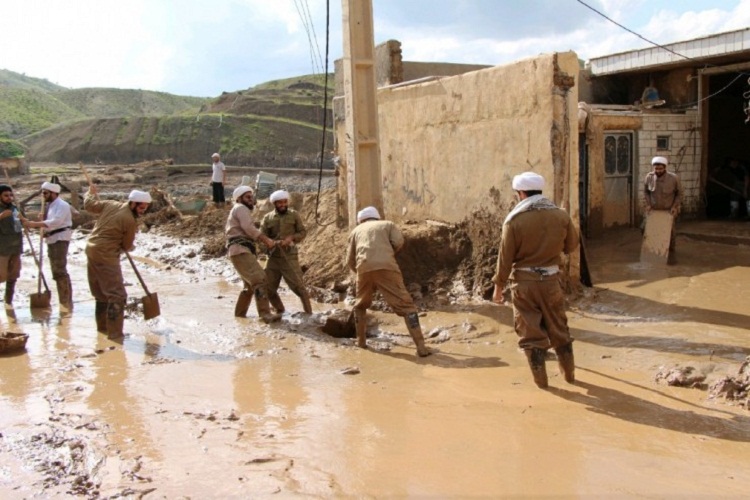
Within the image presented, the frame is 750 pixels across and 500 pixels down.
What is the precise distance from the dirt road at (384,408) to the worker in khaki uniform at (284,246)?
15.2 inches

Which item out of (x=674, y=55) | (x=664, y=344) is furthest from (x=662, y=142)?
(x=664, y=344)

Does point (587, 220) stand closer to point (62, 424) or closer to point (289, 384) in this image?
point (289, 384)

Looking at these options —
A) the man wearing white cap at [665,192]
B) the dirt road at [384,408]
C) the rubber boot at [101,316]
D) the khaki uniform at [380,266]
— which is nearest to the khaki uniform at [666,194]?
the man wearing white cap at [665,192]

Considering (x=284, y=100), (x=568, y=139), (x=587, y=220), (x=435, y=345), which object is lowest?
(x=435, y=345)

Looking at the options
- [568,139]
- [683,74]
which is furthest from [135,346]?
[683,74]

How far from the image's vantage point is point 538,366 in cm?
546

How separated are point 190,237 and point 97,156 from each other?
3186cm

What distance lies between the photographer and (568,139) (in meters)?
7.96

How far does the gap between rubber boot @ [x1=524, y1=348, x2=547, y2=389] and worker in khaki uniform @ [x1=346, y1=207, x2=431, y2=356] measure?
1.51 m

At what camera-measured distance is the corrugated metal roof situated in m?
11.4

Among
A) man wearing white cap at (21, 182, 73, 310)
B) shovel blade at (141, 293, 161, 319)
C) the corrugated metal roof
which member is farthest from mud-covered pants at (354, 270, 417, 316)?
the corrugated metal roof

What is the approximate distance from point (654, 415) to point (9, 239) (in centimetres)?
825

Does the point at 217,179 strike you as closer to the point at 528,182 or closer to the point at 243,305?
the point at 243,305

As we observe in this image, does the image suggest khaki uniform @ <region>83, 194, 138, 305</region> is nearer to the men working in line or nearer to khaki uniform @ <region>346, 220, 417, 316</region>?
Answer: the men working in line
